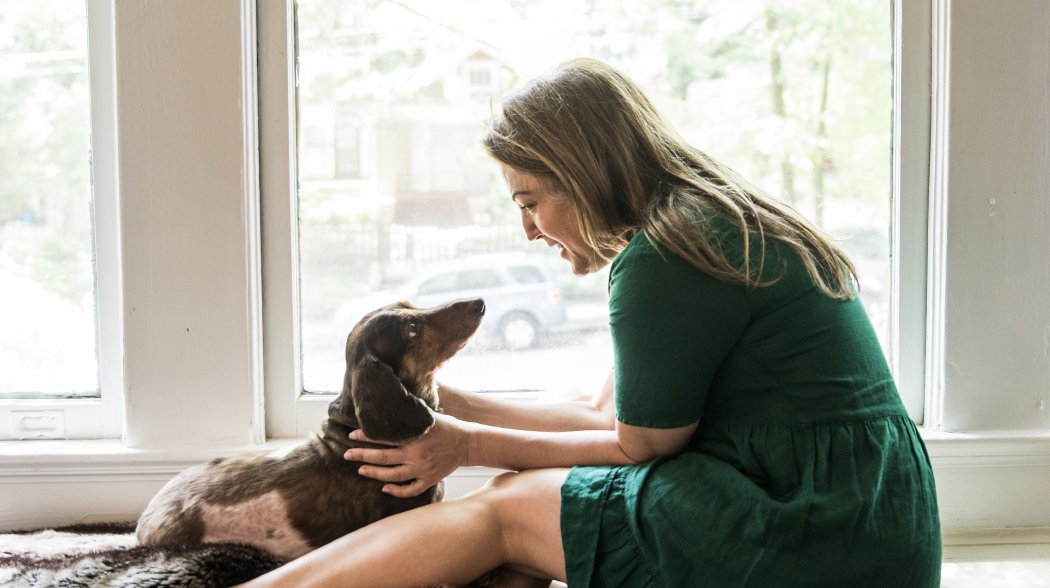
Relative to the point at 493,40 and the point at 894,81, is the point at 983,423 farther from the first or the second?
the point at 493,40

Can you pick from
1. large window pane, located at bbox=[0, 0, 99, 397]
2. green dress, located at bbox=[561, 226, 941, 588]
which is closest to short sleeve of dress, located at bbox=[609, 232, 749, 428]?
green dress, located at bbox=[561, 226, 941, 588]

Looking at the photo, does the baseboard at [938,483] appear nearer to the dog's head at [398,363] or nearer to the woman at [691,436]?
the dog's head at [398,363]

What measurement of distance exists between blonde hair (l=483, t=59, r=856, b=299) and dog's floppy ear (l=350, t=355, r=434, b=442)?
0.47 meters

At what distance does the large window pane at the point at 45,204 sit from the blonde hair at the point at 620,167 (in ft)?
4.30

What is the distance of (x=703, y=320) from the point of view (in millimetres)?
1536

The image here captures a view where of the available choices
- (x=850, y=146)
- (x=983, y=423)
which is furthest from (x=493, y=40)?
(x=983, y=423)

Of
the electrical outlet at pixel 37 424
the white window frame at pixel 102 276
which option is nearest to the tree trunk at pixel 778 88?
the white window frame at pixel 102 276

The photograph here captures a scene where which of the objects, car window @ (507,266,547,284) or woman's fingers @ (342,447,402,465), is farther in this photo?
car window @ (507,266,547,284)

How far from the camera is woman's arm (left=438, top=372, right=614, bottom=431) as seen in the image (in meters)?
2.12

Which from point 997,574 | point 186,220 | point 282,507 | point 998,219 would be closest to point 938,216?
point 998,219

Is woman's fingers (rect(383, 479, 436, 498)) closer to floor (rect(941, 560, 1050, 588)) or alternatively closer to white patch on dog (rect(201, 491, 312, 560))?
white patch on dog (rect(201, 491, 312, 560))

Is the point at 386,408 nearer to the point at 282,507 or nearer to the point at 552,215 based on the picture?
the point at 282,507

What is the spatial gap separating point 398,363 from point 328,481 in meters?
0.27

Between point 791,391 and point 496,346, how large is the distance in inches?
44.7
